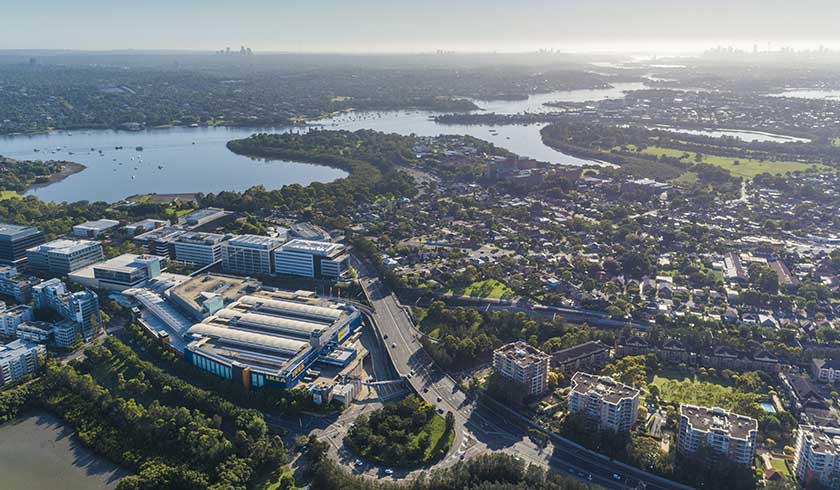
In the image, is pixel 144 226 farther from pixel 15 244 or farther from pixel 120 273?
pixel 120 273

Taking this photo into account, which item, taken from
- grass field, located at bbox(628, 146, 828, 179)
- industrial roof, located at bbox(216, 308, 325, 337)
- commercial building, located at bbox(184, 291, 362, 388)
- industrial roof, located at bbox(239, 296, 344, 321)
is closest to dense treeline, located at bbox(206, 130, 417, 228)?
industrial roof, located at bbox(239, 296, 344, 321)

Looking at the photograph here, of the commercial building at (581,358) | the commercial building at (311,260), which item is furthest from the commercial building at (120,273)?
the commercial building at (581,358)

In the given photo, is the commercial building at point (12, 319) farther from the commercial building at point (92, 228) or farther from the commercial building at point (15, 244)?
the commercial building at point (92, 228)

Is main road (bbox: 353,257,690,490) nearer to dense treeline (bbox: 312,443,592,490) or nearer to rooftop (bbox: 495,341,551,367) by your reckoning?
dense treeline (bbox: 312,443,592,490)

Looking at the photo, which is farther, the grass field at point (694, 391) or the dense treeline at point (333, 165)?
the dense treeline at point (333, 165)

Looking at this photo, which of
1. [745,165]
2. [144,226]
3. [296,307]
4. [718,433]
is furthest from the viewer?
[745,165]

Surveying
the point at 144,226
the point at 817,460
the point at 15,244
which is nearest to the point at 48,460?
the point at 15,244
